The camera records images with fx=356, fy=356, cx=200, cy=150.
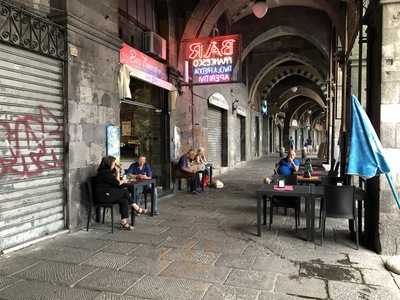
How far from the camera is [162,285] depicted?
3.41m

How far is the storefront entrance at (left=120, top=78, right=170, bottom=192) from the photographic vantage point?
8477 mm

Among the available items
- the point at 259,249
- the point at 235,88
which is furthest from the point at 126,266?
the point at 235,88

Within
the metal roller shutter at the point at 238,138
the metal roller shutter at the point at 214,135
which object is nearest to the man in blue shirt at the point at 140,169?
the metal roller shutter at the point at 214,135

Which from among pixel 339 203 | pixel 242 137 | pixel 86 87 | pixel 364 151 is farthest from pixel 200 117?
pixel 242 137

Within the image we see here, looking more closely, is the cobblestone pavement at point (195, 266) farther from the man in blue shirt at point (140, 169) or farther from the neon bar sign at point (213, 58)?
the neon bar sign at point (213, 58)

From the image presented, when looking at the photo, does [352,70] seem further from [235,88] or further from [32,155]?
[235,88]

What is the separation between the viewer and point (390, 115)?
435cm

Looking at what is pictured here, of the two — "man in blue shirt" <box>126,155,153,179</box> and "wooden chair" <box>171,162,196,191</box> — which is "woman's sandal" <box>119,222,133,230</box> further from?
"wooden chair" <box>171,162,196,191</box>

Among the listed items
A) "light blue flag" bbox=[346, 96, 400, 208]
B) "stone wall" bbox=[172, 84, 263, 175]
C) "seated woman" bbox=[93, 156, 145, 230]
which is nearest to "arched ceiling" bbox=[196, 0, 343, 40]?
"stone wall" bbox=[172, 84, 263, 175]

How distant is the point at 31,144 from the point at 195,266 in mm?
2714

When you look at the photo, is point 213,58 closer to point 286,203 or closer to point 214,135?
point 286,203

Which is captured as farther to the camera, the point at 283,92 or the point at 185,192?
the point at 283,92

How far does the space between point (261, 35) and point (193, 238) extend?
513 inches

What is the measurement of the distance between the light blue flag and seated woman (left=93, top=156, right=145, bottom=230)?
3.20m
